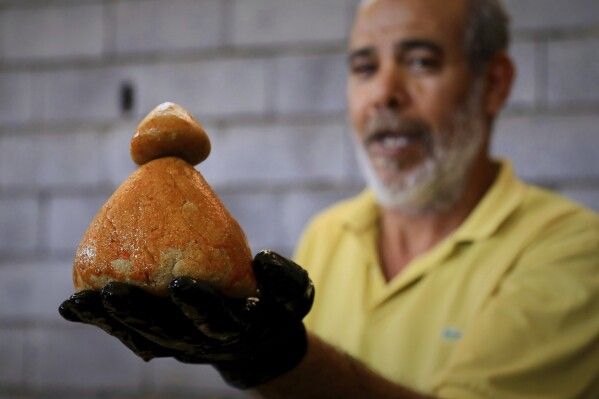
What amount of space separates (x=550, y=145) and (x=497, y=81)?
2.29 feet

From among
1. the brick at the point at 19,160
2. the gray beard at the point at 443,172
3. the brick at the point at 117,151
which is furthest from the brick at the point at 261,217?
the gray beard at the point at 443,172

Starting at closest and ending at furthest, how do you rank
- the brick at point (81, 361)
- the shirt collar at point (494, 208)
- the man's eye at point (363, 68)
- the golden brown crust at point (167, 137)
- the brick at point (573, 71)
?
1. the golden brown crust at point (167, 137)
2. the shirt collar at point (494, 208)
3. the man's eye at point (363, 68)
4. the brick at point (573, 71)
5. the brick at point (81, 361)

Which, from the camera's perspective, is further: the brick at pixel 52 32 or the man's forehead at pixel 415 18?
the brick at pixel 52 32

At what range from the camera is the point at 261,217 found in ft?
9.15

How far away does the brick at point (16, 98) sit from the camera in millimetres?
3100

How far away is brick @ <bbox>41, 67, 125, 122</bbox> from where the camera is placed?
2.99 meters

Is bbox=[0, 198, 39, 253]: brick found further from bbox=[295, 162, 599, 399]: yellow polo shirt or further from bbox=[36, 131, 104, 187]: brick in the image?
bbox=[295, 162, 599, 399]: yellow polo shirt

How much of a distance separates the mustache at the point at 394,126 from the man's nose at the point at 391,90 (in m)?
0.01

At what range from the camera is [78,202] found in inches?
119

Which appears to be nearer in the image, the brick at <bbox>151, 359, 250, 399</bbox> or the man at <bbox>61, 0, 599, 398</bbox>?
the man at <bbox>61, 0, 599, 398</bbox>

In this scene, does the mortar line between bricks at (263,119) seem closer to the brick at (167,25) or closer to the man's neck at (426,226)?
the brick at (167,25)

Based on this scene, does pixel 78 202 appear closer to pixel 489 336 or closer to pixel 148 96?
pixel 148 96

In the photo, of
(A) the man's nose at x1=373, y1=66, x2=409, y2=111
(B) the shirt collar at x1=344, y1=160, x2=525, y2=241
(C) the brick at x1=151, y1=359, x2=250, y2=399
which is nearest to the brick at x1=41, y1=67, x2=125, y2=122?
(C) the brick at x1=151, y1=359, x2=250, y2=399

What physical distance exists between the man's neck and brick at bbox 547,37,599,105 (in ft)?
2.40
